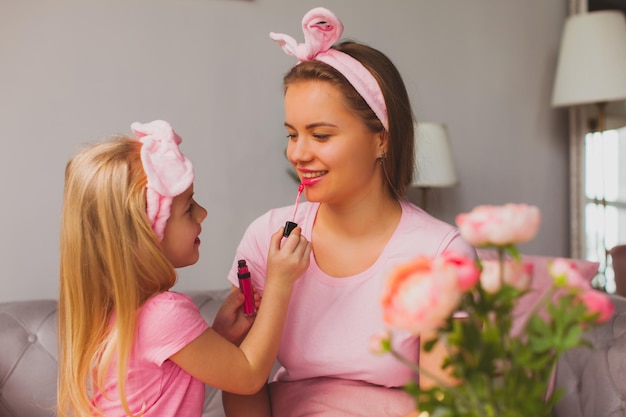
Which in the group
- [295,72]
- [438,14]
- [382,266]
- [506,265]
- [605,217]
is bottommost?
[605,217]

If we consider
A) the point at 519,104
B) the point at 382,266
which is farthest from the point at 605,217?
the point at 382,266

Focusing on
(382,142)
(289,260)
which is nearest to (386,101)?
(382,142)

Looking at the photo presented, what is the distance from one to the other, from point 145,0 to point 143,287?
4.19 feet

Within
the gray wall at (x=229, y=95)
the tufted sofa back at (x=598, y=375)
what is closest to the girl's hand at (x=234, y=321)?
the tufted sofa back at (x=598, y=375)

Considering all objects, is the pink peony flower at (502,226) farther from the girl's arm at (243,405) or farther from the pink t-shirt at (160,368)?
the girl's arm at (243,405)

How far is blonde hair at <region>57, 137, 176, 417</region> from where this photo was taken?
3.71 feet

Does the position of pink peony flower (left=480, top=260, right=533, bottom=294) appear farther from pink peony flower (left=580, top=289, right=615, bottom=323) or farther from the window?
the window

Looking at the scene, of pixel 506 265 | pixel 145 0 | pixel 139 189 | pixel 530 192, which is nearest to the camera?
pixel 506 265

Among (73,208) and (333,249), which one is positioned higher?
(73,208)

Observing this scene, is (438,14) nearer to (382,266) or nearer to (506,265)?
(382,266)

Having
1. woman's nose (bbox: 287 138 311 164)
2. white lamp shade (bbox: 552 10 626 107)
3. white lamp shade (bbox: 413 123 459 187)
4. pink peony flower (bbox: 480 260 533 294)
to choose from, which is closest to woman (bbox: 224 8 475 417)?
woman's nose (bbox: 287 138 311 164)

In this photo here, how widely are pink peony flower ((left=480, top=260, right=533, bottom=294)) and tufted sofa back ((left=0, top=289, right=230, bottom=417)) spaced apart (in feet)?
4.64

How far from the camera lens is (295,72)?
4.36ft

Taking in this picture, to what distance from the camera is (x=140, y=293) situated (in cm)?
118
